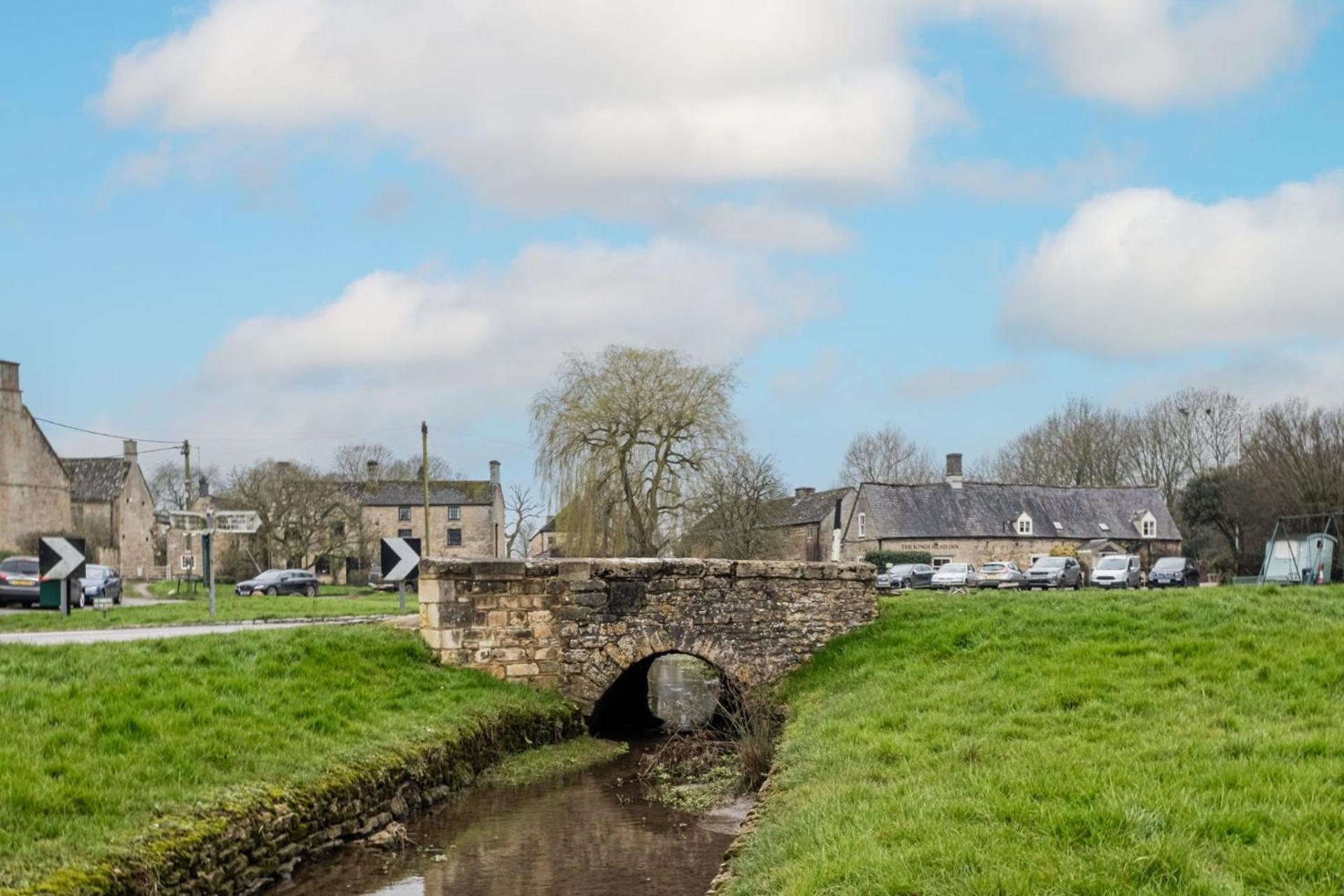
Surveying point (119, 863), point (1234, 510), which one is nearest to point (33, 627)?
point (119, 863)

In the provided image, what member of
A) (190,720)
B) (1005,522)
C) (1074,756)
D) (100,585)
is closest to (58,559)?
(190,720)

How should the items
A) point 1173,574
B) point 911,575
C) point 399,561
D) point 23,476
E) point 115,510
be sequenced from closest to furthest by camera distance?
point 399,561
point 1173,574
point 911,575
point 23,476
point 115,510

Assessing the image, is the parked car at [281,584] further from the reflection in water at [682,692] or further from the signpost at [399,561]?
the signpost at [399,561]

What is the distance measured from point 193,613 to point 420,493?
179 ft

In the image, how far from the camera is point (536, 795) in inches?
531

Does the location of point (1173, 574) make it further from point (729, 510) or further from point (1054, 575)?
point (729, 510)

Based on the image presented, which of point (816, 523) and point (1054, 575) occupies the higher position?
point (816, 523)

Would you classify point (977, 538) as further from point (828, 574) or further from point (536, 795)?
point (536, 795)

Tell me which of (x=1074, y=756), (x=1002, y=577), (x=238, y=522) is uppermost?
(x=238, y=522)

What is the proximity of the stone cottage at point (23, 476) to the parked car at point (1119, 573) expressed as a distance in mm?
39792

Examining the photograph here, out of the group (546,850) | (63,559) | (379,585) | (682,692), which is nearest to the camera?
(546,850)

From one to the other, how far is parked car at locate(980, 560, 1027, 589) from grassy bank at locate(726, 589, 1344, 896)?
2898 cm

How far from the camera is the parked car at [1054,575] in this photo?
44406 millimetres

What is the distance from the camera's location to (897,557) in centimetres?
6028
